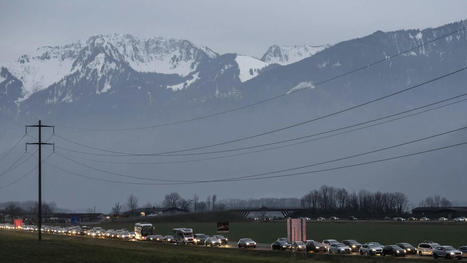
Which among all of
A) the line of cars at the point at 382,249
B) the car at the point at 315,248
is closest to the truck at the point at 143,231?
the line of cars at the point at 382,249

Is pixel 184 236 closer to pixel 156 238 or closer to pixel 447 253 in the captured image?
pixel 156 238

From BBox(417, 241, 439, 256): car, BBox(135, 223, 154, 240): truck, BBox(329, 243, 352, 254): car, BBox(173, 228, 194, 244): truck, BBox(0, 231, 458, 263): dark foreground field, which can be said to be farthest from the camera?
BBox(135, 223, 154, 240): truck

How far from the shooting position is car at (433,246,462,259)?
79.7m

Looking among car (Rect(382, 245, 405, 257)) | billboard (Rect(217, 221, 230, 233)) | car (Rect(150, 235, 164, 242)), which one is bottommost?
car (Rect(150, 235, 164, 242))

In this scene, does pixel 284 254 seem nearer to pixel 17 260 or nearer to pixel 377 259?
pixel 377 259

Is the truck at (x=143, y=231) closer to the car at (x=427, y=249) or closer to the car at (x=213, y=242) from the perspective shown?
the car at (x=213, y=242)

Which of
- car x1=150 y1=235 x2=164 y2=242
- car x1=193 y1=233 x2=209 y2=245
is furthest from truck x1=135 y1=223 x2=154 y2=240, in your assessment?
car x1=193 y1=233 x2=209 y2=245

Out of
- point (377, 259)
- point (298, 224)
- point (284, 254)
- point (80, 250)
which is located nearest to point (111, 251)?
point (80, 250)

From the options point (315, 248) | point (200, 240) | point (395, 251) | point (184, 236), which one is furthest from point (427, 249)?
point (184, 236)

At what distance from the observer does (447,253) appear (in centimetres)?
8006

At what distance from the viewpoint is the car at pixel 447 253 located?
7969 centimetres

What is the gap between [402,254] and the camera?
85.5 m

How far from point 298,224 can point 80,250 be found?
36179mm

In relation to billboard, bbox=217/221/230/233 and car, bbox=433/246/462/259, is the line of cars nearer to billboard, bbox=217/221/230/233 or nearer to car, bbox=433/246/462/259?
car, bbox=433/246/462/259
